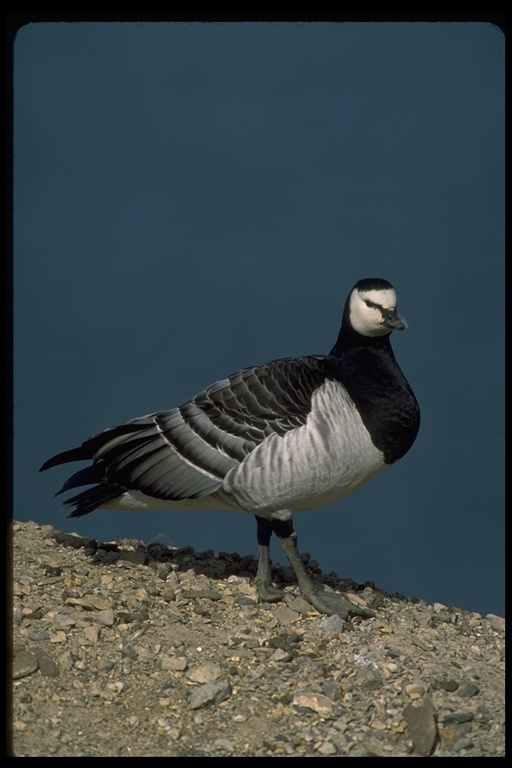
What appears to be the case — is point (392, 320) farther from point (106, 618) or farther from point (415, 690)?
point (106, 618)

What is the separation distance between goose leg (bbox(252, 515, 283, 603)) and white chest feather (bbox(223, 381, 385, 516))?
467mm

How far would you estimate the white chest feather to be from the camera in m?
6.25

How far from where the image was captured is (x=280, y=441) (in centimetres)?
632

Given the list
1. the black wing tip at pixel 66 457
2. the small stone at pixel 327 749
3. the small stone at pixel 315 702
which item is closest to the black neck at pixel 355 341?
the black wing tip at pixel 66 457

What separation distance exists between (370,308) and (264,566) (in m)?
1.74

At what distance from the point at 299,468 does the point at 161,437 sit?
975 mm

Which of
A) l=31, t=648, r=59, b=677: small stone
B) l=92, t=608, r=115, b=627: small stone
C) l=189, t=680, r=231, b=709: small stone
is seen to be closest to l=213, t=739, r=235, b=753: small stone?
l=189, t=680, r=231, b=709: small stone

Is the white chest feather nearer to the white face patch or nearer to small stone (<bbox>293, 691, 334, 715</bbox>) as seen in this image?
the white face patch

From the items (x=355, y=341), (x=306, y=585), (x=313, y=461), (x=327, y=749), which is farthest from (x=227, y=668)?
(x=355, y=341)

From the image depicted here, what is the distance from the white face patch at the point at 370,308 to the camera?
20.9 feet

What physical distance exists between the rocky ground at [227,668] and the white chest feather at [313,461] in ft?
2.41
